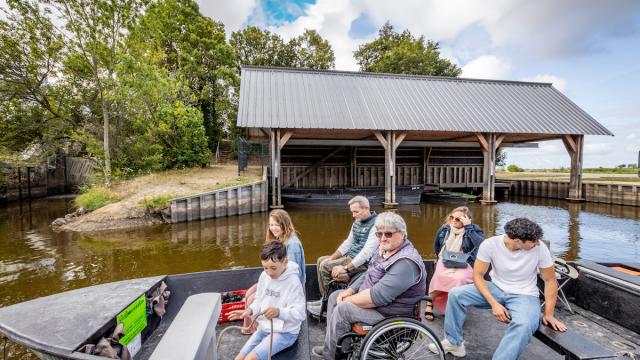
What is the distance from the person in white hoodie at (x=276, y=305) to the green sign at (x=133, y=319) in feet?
3.01

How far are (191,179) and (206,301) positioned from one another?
13226 millimetres

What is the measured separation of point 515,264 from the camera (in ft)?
7.32

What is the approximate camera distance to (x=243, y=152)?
619 inches

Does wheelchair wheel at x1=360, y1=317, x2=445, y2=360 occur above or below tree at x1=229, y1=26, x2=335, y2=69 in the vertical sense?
below

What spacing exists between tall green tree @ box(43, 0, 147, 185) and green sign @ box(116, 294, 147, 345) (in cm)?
1273

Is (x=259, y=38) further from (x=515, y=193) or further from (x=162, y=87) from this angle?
(x=515, y=193)

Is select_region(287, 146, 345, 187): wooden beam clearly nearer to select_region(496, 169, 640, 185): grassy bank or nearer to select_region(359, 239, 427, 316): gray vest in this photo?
select_region(496, 169, 640, 185): grassy bank

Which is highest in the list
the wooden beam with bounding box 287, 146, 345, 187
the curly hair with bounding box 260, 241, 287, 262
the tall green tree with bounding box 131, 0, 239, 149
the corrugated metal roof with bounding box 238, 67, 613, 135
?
the tall green tree with bounding box 131, 0, 239, 149

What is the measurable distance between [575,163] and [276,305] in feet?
56.3

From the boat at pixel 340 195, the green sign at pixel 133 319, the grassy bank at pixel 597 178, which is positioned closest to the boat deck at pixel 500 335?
the green sign at pixel 133 319

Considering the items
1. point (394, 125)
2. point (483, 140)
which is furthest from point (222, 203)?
point (483, 140)

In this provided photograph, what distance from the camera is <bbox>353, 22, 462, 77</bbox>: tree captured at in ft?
84.7

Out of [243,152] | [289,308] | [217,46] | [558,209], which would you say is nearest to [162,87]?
[243,152]

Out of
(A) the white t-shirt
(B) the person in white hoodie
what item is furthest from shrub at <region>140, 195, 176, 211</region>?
(A) the white t-shirt
